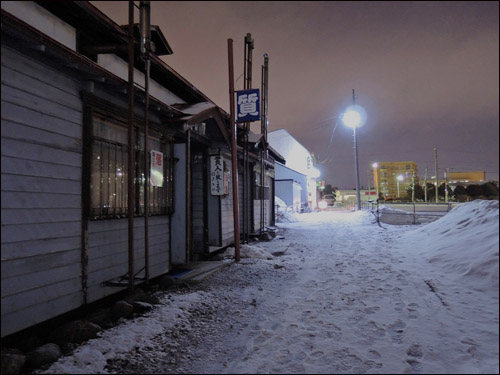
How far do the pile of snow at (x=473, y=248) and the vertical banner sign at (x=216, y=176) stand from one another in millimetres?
7832

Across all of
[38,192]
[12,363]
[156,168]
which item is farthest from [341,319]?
[156,168]

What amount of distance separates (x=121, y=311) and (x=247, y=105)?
8244 mm

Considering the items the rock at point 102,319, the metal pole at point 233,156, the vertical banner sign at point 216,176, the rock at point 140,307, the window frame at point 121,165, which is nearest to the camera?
the rock at point 102,319

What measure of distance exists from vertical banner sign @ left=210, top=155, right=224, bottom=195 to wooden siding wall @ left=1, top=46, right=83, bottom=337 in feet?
16.2

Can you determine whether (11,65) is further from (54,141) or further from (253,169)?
(253,169)

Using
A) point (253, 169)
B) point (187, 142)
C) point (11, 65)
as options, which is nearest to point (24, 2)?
point (11, 65)

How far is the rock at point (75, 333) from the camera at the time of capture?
12.2 ft

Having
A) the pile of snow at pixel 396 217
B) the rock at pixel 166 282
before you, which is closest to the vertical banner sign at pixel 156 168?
the rock at pixel 166 282

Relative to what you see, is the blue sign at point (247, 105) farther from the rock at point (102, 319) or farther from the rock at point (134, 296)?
the rock at point (102, 319)

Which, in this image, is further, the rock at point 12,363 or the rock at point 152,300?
the rock at point 152,300

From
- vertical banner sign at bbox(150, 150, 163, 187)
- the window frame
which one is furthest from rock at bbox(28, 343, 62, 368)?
vertical banner sign at bbox(150, 150, 163, 187)

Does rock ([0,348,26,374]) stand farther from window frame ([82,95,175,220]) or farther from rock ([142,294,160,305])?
window frame ([82,95,175,220])

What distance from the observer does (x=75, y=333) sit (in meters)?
3.77

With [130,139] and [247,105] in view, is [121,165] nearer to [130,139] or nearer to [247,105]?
[130,139]
